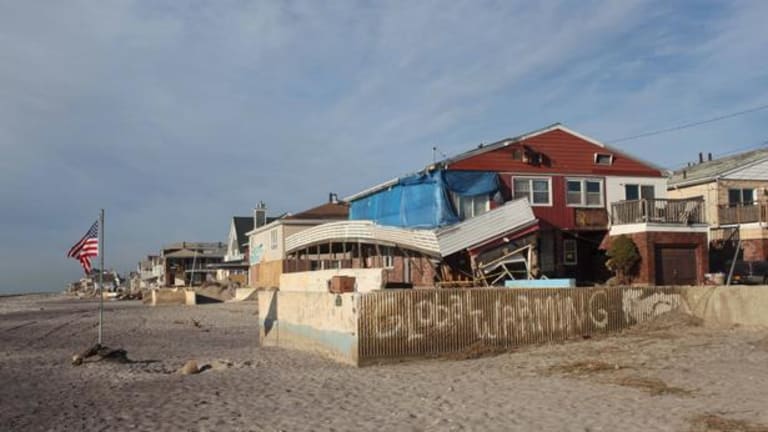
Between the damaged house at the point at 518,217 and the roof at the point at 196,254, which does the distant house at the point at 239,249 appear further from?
the damaged house at the point at 518,217

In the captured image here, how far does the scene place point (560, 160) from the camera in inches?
1292

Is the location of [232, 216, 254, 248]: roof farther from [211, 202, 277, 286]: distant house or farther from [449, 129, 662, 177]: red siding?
[449, 129, 662, 177]: red siding

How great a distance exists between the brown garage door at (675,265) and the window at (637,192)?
12.4ft

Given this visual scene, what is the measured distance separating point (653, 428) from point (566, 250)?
911 inches

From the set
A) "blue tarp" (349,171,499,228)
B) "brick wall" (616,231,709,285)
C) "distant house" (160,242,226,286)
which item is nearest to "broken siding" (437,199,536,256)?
"blue tarp" (349,171,499,228)

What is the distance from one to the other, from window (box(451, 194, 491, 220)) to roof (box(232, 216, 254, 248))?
54.4 m

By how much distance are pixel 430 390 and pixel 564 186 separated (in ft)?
67.7

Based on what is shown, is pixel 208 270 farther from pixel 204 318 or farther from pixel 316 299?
pixel 316 299

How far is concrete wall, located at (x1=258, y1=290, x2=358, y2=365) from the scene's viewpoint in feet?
58.2

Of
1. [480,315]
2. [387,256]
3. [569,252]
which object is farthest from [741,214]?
[480,315]

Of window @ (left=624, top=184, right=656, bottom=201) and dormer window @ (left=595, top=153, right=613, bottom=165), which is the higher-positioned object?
dormer window @ (left=595, top=153, right=613, bottom=165)

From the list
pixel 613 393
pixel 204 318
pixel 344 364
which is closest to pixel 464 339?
pixel 344 364

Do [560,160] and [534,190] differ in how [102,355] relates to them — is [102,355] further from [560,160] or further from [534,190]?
[560,160]

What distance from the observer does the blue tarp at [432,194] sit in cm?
3023
